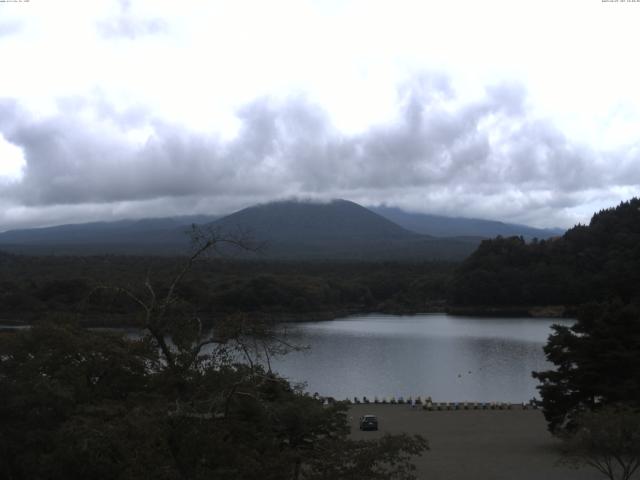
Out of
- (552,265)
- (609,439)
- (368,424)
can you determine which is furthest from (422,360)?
(552,265)

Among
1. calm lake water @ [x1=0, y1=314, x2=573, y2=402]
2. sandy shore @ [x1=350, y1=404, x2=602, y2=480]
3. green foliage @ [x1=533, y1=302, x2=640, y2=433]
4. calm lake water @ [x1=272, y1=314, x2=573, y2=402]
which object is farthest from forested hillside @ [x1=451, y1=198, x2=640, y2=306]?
green foliage @ [x1=533, y1=302, x2=640, y2=433]

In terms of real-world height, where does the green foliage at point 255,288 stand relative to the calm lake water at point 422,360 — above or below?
above

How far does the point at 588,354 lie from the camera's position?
55.3ft

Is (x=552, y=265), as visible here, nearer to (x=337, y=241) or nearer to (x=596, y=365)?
(x=596, y=365)

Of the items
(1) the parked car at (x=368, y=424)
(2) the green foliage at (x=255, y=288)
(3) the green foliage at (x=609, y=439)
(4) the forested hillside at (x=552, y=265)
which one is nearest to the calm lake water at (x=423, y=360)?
(1) the parked car at (x=368, y=424)

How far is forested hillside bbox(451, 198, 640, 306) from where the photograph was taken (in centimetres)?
6656

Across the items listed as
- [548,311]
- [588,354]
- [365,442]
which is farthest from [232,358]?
[548,311]

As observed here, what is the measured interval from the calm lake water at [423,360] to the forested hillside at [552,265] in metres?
10.3

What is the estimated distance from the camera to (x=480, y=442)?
60.0 feet

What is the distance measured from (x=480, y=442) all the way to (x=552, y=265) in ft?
184

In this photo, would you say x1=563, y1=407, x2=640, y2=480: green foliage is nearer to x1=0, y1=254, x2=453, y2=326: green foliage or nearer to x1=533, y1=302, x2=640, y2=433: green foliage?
x1=533, y1=302, x2=640, y2=433: green foliage

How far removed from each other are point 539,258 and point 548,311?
7.88 meters

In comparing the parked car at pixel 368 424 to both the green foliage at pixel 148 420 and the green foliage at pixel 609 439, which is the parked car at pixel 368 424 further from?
the green foliage at pixel 609 439

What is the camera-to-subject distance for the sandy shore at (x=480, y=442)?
14.6m
